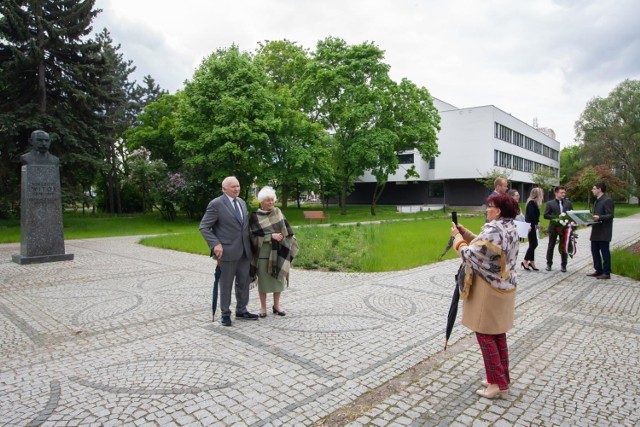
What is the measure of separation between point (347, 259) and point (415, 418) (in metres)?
7.58

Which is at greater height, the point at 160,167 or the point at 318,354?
the point at 160,167

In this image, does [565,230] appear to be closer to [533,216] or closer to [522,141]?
[533,216]

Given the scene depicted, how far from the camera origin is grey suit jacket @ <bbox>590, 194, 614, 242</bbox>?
8.48 m

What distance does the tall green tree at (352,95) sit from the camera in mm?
31266

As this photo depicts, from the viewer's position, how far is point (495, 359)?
361cm

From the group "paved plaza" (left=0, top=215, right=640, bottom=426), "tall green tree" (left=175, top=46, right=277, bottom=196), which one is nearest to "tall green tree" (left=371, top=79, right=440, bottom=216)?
"tall green tree" (left=175, top=46, right=277, bottom=196)

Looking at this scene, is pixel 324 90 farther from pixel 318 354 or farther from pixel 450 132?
pixel 318 354

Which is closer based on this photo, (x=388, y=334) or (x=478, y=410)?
(x=478, y=410)

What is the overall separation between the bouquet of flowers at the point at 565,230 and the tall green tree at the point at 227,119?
60.3 ft

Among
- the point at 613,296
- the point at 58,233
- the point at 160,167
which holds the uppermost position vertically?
the point at 160,167

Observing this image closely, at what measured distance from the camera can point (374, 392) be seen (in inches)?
147

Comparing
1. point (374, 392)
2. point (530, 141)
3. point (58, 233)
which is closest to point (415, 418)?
point (374, 392)

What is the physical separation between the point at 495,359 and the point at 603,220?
6.65m

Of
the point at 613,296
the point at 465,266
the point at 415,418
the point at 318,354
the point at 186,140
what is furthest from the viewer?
the point at 186,140
